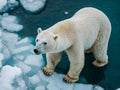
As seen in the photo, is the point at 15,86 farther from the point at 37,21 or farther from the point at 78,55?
the point at 37,21

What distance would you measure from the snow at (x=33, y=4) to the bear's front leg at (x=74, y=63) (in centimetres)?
106

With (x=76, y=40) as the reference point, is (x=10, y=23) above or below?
below

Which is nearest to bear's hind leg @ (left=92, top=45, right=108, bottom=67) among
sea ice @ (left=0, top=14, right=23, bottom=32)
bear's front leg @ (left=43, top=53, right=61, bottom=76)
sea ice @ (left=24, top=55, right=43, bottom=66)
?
bear's front leg @ (left=43, top=53, right=61, bottom=76)

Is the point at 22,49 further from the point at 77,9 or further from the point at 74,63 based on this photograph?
the point at 77,9

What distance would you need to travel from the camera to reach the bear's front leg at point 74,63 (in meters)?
3.37

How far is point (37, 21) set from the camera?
426 cm

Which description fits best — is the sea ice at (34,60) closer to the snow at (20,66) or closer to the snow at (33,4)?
the snow at (20,66)

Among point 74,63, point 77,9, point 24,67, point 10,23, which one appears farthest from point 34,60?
point 77,9

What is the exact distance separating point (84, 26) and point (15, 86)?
722 millimetres

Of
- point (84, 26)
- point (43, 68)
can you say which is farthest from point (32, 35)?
point (84, 26)

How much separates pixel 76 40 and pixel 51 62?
1.26 feet

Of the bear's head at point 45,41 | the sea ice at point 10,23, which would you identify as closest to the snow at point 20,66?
the sea ice at point 10,23

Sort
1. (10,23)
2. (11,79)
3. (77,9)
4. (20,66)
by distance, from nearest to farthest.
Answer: (11,79), (20,66), (10,23), (77,9)

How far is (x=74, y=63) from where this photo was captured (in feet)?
11.3
